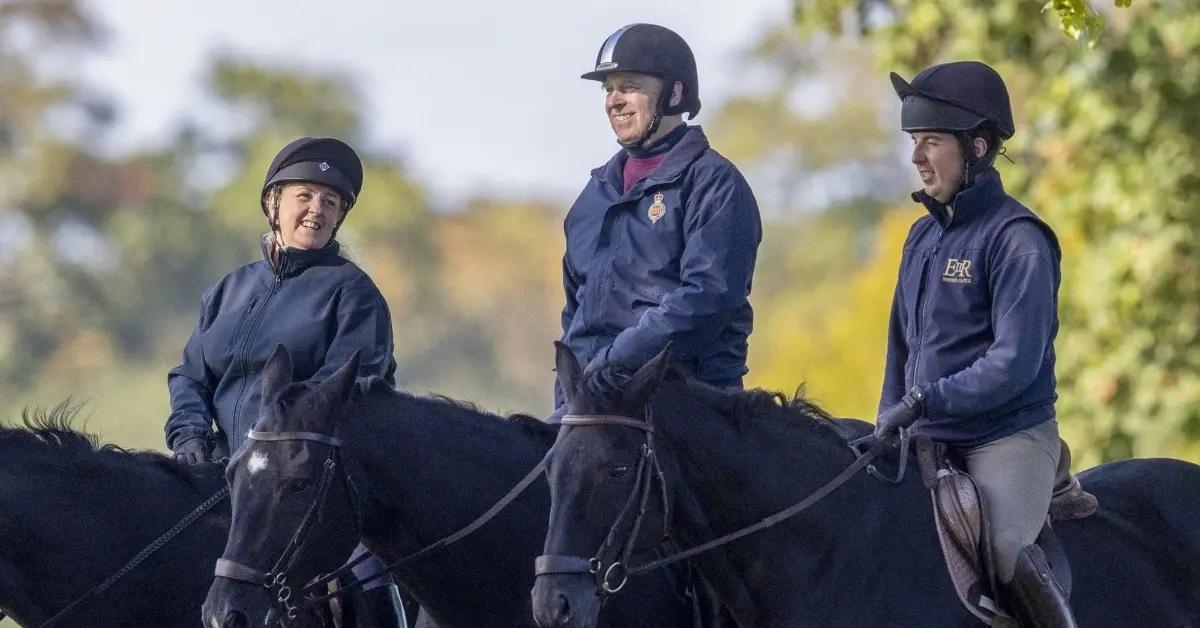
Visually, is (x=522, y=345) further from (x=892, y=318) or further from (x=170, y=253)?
(x=892, y=318)

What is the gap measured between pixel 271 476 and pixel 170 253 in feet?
220

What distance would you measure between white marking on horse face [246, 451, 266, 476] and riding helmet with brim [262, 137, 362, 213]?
5.38 feet

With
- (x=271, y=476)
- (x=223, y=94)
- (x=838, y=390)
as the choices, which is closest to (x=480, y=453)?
(x=271, y=476)

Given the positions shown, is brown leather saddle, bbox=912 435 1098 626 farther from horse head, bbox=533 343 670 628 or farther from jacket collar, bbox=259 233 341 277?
jacket collar, bbox=259 233 341 277

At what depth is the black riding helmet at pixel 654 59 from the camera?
7.50 m

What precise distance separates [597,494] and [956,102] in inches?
82.3

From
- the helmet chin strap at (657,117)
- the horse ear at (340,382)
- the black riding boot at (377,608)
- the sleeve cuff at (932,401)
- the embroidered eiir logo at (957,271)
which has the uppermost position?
the helmet chin strap at (657,117)

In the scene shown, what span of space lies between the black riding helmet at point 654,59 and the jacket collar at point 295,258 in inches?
50.7

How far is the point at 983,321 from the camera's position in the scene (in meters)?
6.79

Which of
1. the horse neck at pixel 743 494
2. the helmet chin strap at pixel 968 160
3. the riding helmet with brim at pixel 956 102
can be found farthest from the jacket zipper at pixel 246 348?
the helmet chin strap at pixel 968 160

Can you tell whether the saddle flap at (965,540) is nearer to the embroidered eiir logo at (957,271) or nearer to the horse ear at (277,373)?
the embroidered eiir logo at (957,271)

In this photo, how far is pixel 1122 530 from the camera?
719 centimetres

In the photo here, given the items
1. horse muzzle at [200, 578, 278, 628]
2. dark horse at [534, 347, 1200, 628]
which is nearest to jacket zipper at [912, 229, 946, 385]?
dark horse at [534, 347, 1200, 628]

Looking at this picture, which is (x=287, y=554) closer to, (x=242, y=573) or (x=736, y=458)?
(x=242, y=573)
